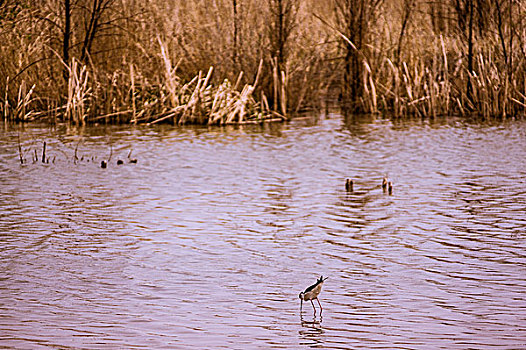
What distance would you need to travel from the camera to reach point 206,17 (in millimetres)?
18078

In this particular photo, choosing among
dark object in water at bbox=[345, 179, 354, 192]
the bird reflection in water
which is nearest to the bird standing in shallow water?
the bird reflection in water

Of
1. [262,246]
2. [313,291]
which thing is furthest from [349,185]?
[313,291]

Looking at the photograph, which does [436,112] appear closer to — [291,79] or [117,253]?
[291,79]

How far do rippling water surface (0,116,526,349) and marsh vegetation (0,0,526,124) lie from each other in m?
2.71

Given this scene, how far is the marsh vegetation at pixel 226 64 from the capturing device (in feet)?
54.6

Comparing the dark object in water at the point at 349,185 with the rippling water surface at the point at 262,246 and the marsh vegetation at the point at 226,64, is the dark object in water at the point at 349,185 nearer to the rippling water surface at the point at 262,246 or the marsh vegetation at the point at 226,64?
the rippling water surface at the point at 262,246

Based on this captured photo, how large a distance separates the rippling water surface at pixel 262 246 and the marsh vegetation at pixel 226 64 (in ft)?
8.90

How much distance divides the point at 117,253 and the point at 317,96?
12.0 metres

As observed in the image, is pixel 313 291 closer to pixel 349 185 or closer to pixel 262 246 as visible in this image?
pixel 262 246

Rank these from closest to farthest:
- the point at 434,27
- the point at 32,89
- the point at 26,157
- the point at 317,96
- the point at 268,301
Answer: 1. the point at 268,301
2. the point at 26,157
3. the point at 32,89
4. the point at 317,96
5. the point at 434,27

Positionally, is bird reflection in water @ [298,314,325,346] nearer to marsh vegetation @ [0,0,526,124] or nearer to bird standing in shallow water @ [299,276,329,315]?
bird standing in shallow water @ [299,276,329,315]

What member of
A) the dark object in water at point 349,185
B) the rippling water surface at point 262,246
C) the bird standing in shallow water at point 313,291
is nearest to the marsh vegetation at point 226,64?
the rippling water surface at point 262,246

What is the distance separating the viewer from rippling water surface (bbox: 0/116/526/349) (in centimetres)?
551

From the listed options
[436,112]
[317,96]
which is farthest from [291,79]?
[436,112]
